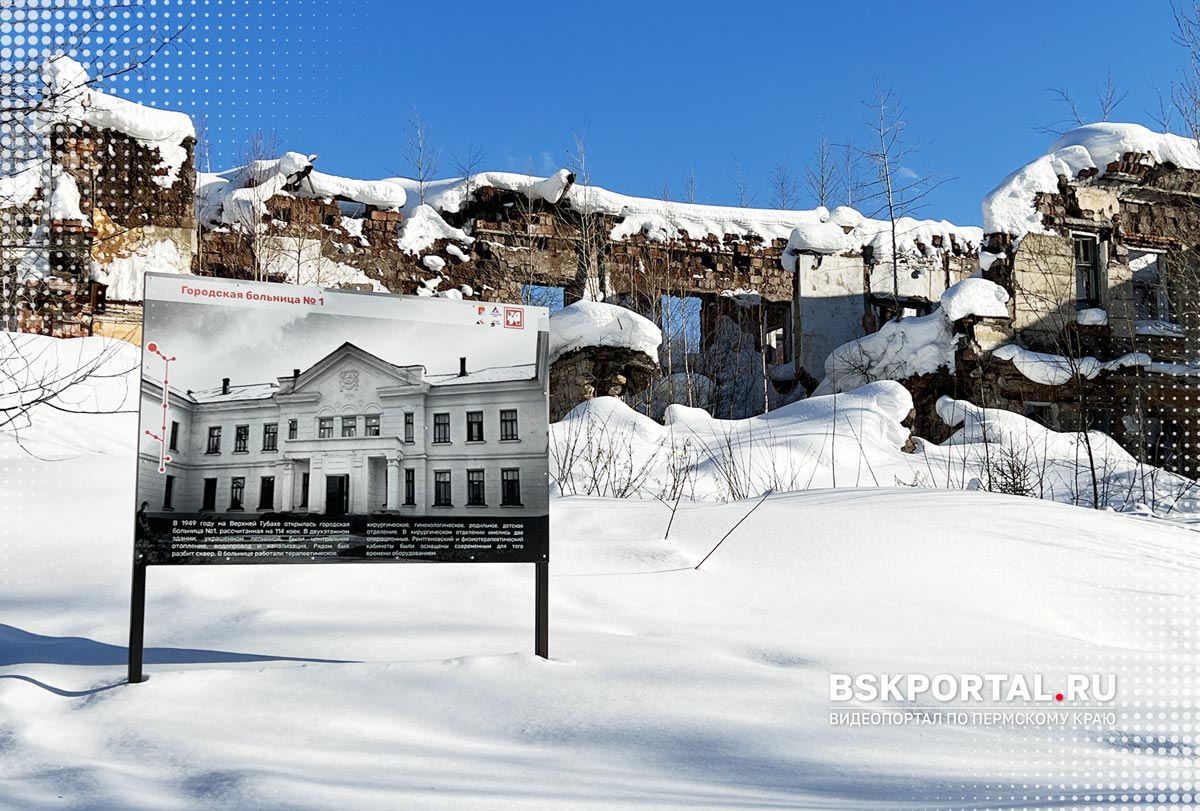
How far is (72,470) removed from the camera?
23.4 feet

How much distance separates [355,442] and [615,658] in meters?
1.42

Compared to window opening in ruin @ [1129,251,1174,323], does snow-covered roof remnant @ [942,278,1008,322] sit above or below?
below

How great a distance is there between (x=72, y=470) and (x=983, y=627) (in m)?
6.43

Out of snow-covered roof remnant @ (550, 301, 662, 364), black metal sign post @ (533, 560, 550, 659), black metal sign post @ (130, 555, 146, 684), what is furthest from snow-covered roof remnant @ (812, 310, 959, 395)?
black metal sign post @ (130, 555, 146, 684)

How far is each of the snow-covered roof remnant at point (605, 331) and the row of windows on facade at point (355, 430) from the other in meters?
9.83

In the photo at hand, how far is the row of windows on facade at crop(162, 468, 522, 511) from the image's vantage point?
372 centimetres

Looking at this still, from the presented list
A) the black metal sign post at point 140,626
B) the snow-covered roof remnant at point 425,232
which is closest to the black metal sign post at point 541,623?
the black metal sign post at point 140,626

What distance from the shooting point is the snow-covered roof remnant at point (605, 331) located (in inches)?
551

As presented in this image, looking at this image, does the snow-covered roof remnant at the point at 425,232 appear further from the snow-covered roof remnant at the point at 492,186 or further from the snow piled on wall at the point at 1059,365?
the snow piled on wall at the point at 1059,365

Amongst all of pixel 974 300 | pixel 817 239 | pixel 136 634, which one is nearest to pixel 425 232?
pixel 817 239

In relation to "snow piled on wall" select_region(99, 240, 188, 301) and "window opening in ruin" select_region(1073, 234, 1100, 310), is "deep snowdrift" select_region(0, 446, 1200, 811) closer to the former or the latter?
"snow piled on wall" select_region(99, 240, 188, 301)

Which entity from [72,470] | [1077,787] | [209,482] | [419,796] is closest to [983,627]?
[1077,787]

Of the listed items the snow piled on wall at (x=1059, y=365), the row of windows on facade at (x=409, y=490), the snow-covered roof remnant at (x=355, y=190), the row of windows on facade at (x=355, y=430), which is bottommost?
the row of windows on facade at (x=409, y=490)

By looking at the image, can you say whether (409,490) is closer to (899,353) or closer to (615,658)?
(615,658)
